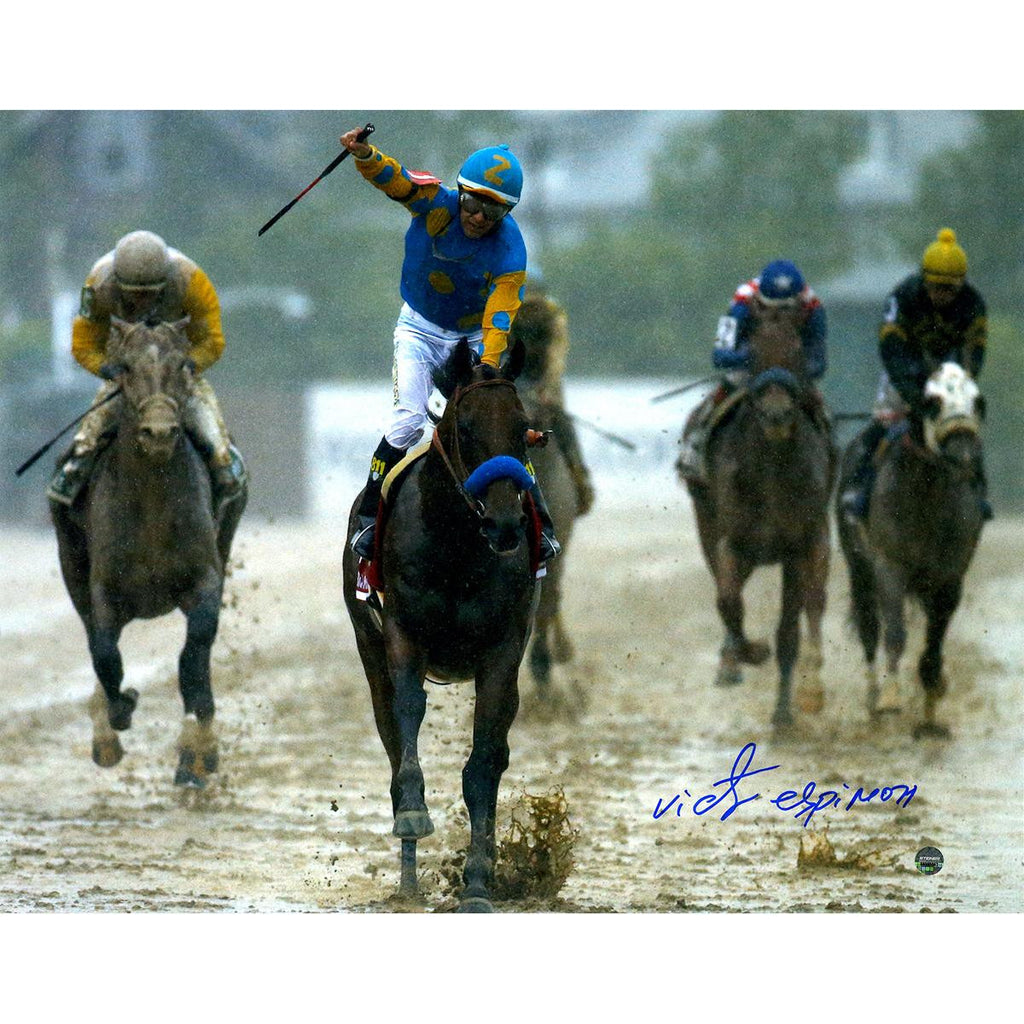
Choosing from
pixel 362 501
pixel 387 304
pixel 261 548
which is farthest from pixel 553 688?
pixel 387 304

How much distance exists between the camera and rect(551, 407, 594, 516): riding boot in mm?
13219

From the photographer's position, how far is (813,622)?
A: 1246 centimetres

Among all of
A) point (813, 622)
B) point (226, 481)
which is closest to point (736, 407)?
point (813, 622)

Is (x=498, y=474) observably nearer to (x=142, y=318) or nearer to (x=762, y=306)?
(x=142, y=318)

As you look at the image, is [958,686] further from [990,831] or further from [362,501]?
[362,501]

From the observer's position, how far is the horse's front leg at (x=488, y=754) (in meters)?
7.48

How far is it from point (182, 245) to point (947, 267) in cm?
2404

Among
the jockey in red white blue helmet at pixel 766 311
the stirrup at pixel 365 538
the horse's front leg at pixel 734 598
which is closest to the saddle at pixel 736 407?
the jockey in red white blue helmet at pixel 766 311

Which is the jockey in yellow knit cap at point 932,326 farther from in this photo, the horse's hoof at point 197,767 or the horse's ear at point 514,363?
the horse's ear at point 514,363

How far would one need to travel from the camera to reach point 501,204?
304 inches

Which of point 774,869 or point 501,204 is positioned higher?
point 501,204

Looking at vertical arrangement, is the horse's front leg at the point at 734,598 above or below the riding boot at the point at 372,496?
below

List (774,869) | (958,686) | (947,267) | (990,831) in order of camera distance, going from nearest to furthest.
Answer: (774,869)
(990,831)
(947,267)
(958,686)

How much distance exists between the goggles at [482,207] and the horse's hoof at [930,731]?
5483 millimetres
